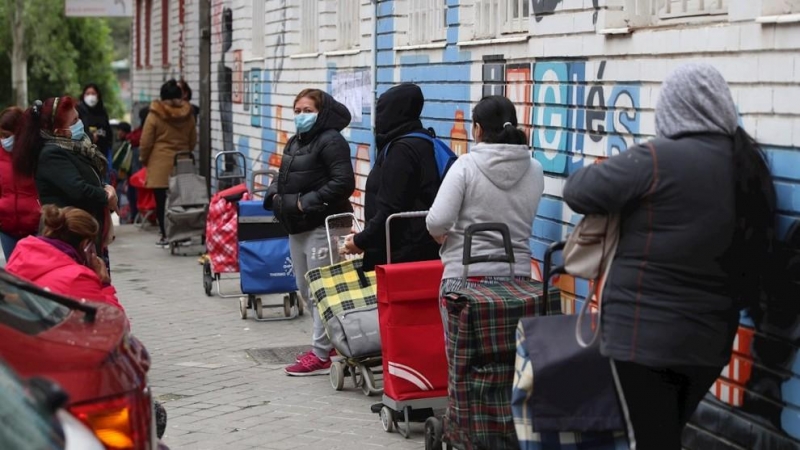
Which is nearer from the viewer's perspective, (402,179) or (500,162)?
(500,162)

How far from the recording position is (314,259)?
9.66 meters

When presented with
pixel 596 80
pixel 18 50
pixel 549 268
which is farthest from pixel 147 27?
pixel 549 268

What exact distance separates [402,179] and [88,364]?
12.9 ft

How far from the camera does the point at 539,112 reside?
902 centimetres

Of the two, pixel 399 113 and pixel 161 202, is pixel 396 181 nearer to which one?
pixel 399 113

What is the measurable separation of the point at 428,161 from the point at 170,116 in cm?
1046

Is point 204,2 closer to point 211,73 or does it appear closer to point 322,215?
point 211,73

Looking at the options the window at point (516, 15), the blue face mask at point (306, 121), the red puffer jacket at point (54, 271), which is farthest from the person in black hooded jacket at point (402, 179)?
the window at point (516, 15)

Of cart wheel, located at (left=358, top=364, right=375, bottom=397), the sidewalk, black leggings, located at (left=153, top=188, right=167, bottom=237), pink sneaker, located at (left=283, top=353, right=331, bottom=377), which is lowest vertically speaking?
the sidewalk

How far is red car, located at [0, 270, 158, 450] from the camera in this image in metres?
4.01

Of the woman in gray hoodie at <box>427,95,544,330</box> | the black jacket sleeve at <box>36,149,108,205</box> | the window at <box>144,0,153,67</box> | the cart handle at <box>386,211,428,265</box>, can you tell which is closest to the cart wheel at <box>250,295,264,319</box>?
the black jacket sleeve at <box>36,149,108,205</box>

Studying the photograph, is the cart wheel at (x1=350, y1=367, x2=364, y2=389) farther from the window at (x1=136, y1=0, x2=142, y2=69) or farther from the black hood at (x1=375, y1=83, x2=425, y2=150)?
the window at (x1=136, y1=0, x2=142, y2=69)

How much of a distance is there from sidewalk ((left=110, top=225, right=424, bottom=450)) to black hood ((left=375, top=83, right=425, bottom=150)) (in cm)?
161

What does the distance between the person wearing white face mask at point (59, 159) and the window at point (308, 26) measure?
7259mm
